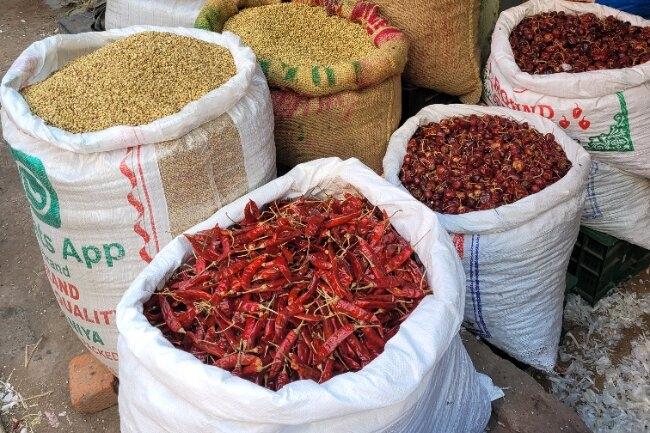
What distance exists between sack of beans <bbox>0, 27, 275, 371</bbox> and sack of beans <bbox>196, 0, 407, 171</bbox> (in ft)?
0.95

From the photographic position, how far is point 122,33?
8.02 feet

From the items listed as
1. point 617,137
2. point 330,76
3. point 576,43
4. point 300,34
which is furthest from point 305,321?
point 576,43

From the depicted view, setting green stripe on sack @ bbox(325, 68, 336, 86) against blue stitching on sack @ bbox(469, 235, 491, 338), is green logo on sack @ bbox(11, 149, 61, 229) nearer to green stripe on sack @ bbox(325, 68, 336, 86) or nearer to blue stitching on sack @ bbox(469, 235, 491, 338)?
green stripe on sack @ bbox(325, 68, 336, 86)

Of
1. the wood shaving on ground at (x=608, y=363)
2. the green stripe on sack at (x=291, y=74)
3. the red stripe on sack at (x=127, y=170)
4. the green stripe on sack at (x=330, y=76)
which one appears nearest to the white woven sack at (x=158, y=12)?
the green stripe on sack at (x=291, y=74)

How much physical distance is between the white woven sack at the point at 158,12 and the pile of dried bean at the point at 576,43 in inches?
60.8

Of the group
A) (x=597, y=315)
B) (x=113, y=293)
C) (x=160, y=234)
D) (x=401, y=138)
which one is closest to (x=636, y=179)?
(x=597, y=315)

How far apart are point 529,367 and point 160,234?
5.15 feet

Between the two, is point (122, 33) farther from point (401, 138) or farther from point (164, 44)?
point (401, 138)

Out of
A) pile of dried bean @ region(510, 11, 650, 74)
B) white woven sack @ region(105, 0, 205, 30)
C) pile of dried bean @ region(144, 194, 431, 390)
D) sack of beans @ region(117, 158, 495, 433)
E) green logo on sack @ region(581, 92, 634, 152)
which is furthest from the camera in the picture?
white woven sack @ region(105, 0, 205, 30)

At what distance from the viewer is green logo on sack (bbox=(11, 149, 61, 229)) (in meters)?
1.96

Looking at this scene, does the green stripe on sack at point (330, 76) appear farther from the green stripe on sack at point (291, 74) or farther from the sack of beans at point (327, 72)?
the green stripe on sack at point (291, 74)

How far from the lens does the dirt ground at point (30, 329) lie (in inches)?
99.7

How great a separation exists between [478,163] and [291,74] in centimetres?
77

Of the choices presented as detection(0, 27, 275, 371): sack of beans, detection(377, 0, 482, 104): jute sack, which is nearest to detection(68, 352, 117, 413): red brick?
detection(0, 27, 275, 371): sack of beans
